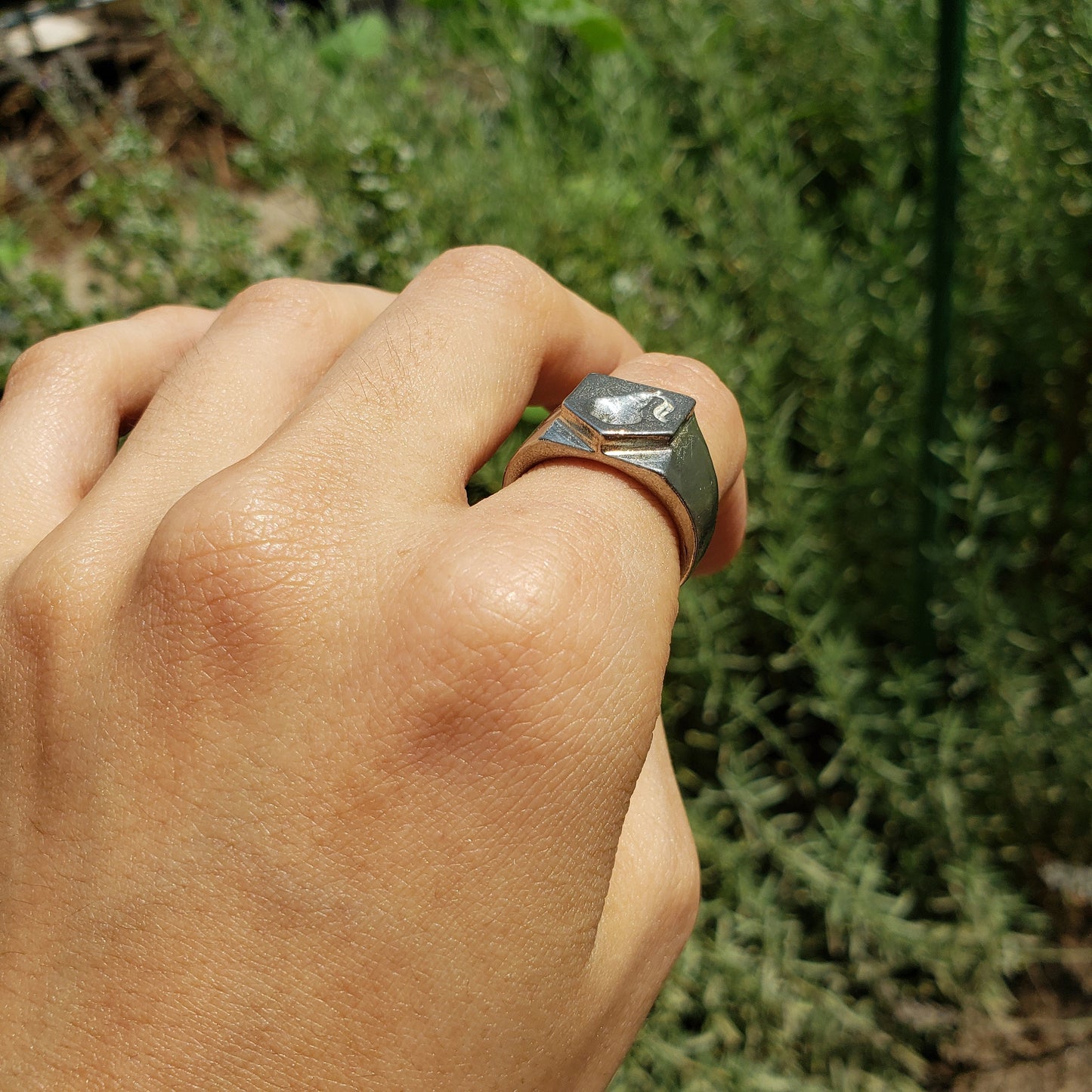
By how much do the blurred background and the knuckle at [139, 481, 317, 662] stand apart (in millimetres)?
1552

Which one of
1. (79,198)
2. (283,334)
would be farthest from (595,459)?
(79,198)

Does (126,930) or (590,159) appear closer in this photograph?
(126,930)

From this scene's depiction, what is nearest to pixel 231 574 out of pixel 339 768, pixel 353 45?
pixel 339 768

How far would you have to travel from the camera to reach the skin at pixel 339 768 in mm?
1027

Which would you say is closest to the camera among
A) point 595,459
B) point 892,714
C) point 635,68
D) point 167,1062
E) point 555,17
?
point 167,1062

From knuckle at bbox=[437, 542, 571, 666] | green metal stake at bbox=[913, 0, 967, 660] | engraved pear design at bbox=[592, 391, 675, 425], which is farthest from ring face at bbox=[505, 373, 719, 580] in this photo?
green metal stake at bbox=[913, 0, 967, 660]

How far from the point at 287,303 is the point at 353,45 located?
275 centimetres

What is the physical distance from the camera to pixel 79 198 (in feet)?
10.3

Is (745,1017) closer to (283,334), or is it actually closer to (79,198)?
(283,334)

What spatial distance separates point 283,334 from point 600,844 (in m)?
0.91

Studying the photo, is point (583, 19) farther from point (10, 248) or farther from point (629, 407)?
point (629, 407)

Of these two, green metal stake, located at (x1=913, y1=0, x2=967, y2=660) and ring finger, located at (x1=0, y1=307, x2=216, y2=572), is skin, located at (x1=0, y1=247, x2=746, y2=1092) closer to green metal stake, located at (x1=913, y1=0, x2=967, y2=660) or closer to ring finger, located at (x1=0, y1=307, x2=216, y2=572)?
ring finger, located at (x1=0, y1=307, x2=216, y2=572)

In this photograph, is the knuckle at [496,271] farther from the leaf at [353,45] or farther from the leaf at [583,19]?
the leaf at [353,45]

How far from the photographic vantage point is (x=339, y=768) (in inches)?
41.2
